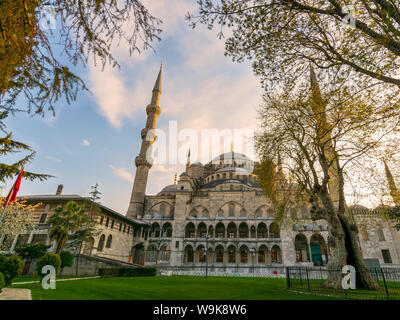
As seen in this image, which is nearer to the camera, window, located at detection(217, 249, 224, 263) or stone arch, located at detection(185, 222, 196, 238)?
window, located at detection(217, 249, 224, 263)

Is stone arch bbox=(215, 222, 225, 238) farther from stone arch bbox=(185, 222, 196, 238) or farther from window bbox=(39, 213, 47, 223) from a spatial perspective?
window bbox=(39, 213, 47, 223)

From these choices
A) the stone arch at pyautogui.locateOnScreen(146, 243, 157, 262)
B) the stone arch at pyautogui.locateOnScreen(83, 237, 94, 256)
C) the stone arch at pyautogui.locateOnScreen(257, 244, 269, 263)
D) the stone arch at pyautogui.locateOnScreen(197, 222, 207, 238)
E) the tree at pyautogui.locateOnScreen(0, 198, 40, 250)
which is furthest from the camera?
the stone arch at pyautogui.locateOnScreen(197, 222, 207, 238)

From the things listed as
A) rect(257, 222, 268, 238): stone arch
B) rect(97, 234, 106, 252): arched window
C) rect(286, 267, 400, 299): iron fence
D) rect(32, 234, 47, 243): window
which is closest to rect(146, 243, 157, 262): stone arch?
rect(97, 234, 106, 252): arched window

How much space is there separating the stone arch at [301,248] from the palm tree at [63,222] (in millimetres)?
31439

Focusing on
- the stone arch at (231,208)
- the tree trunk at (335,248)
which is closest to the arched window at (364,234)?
the stone arch at (231,208)

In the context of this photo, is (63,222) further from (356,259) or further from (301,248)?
(301,248)

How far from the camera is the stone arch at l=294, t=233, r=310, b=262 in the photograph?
3347 cm

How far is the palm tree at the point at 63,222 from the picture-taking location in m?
18.0

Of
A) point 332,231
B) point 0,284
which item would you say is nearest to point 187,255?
point 332,231

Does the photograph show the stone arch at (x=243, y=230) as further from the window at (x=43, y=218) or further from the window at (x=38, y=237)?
the window at (x=43, y=218)

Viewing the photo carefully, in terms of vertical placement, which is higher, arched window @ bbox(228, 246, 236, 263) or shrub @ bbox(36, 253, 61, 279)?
arched window @ bbox(228, 246, 236, 263)

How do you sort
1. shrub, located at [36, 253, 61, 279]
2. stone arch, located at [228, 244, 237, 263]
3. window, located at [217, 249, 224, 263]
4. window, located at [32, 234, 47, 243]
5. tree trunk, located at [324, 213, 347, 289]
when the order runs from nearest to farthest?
1. tree trunk, located at [324, 213, 347, 289]
2. shrub, located at [36, 253, 61, 279]
3. window, located at [32, 234, 47, 243]
4. stone arch, located at [228, 244, 237, 263]
5. window, located at [217, 249, 224, 263]

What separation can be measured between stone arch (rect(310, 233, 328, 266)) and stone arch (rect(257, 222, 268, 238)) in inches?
284
